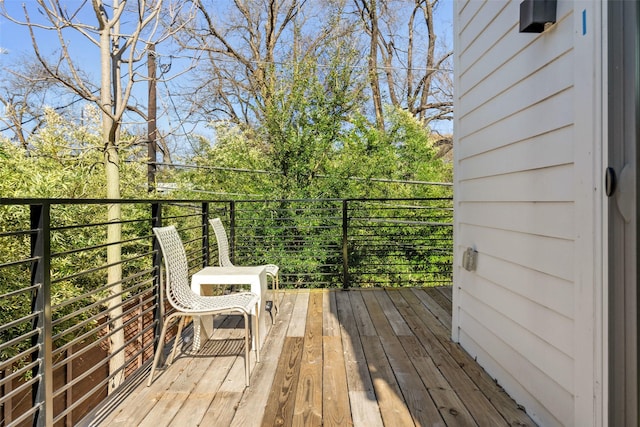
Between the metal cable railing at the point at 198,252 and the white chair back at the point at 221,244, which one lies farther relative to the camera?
the metal cable railing at the point at 198,252

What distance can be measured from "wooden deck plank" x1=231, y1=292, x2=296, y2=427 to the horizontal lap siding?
1.21 meters

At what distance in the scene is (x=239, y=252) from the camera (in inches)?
204

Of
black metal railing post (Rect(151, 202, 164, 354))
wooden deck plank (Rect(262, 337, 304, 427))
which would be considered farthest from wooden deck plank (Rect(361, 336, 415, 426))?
black metal railing post (Rect(151, 202, 164, 354))

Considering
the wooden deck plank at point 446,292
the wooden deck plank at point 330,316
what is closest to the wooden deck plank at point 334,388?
the wooden deck plank at point 330,316

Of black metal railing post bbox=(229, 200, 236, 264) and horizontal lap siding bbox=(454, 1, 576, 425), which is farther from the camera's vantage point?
black metal railing post bbox=(229, 200, 236, 264)

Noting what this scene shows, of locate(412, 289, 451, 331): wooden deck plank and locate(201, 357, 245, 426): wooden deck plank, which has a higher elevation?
locate(412, 289, 451, 331): wooden deck plank

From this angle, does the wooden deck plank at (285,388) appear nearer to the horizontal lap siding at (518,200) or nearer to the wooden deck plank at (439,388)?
the wooden deck plank at (439,388)

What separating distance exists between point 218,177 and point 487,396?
615cm

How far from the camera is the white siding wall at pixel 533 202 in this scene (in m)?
1.36

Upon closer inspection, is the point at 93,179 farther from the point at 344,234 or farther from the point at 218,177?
the point at 344,234

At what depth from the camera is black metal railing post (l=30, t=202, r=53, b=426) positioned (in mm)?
1481

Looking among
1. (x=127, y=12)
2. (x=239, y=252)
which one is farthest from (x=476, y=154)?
(x=127, y=12)

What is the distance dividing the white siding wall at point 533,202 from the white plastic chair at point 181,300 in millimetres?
1352

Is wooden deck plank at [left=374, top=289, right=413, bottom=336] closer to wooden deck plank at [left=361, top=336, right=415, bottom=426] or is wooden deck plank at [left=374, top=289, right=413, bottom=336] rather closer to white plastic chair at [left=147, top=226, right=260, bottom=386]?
wooden deck plank at [left=361, top=336, right=415, bottom=426]
